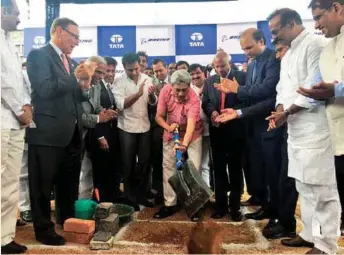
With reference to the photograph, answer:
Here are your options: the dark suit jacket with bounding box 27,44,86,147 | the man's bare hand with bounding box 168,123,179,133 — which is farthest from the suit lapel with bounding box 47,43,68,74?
the man's bare hand with bounding box 168,123,179,133

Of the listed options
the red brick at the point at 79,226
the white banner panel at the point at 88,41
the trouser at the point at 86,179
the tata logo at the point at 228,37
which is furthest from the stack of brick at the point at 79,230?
the tata logo at the point at 228,37

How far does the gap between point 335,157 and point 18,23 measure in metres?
1.90

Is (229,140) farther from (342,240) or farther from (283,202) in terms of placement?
(342,240)

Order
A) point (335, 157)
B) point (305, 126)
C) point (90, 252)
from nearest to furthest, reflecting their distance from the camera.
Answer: point (335, 157)
point (305, 126)
point (90, 252)

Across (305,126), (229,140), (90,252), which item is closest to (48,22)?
(229,140)

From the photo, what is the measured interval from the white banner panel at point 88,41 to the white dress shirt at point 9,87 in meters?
3.79

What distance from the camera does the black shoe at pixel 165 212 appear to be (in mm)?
3158

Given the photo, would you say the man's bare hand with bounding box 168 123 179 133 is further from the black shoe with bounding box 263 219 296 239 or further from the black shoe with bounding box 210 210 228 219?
the black shoe with bounding box 263 219 296 239

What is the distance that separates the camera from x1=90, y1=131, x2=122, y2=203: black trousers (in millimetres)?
3351

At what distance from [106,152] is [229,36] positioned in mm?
3401

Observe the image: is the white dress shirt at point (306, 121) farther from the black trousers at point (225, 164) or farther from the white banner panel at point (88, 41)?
the white banner panel at point (88, 41)

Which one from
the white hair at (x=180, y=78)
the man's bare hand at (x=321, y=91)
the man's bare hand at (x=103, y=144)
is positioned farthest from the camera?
the man's bare hand at (x=103, y=144)

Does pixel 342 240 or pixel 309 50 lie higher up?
pixel 309 50

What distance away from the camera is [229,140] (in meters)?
3.06
